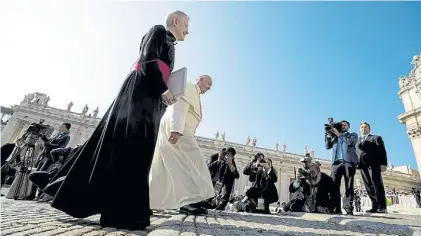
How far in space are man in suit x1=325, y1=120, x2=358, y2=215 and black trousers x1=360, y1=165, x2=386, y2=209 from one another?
0.66m

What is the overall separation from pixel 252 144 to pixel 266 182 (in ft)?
125

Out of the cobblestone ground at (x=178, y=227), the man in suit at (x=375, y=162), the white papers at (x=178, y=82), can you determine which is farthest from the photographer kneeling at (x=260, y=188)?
the white papers at (x=178, y=82)

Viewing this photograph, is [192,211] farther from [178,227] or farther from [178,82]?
[178,82]

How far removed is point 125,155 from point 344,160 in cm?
580

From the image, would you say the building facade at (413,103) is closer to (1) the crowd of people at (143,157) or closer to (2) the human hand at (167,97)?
(1) the crowd of people at (143,157)

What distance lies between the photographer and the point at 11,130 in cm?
3806

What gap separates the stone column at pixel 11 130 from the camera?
37.8 metres

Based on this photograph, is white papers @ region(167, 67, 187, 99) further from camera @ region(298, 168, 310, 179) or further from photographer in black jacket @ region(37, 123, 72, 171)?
photographer in black jacket @ region(37, 123, 72, 171)

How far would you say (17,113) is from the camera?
38.9 m

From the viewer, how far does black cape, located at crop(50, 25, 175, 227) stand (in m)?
1.93

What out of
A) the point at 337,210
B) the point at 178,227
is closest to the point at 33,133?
the point at 178,227

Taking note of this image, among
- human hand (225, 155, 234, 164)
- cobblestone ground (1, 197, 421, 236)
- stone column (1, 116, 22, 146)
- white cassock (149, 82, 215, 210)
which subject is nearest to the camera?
cobblestone ground (1, 197, 421, 236)

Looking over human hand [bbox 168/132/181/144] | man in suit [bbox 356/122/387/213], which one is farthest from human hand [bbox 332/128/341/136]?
human hand [bbox 168/132/181/144]

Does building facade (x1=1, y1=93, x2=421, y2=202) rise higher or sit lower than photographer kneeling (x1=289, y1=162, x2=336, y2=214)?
higher
